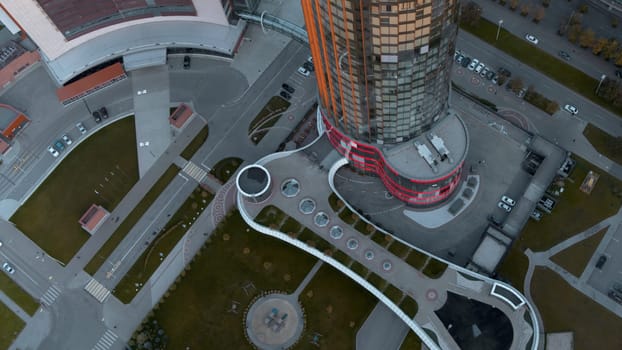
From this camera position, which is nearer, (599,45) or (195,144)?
(599,45)

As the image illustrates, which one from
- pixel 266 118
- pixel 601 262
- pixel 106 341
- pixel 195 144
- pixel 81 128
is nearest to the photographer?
pixel 601 262

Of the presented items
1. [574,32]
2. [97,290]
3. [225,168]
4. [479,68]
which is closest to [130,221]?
[97,290]

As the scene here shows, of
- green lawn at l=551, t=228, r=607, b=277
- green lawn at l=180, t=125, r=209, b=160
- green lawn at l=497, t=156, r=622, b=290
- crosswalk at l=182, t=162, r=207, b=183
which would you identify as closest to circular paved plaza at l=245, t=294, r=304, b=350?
crosswalk at l=182, t=162, r=207, b=183

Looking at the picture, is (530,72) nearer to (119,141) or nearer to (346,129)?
(346,129)

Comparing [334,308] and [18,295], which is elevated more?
[334,308]

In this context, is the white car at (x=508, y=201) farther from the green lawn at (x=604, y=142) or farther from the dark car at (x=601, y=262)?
the green lawn at (x=604, y=142)

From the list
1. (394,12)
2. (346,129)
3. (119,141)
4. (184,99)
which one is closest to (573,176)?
(346,129)

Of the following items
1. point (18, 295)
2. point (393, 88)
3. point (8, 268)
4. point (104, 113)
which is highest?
point (393, 88)

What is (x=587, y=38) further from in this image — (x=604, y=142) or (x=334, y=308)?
(x=334, y=308)
